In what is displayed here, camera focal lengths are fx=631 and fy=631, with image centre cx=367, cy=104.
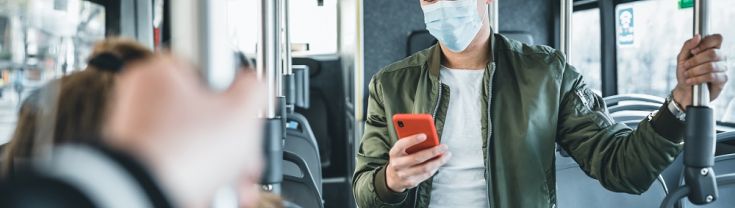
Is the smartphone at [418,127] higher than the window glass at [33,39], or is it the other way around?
the window glass at [33,39]

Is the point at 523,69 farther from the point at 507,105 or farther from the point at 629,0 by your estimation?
the point at 629,0

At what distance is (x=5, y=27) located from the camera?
6.11 feet

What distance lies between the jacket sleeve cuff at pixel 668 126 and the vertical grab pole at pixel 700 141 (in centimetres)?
9

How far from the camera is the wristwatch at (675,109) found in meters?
1.37

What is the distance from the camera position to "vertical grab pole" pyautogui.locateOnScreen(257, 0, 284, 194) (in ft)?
3.79

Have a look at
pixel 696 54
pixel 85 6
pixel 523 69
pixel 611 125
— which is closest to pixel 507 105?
pixel 523 69

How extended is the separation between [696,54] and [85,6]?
2054 mm

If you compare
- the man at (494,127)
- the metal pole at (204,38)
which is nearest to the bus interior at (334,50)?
the metal pole at (204,38)

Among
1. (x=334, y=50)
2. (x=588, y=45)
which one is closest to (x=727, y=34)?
(x=588, y=45)

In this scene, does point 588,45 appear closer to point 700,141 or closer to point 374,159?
point 374,159

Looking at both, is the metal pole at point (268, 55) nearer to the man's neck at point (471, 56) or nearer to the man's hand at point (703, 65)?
the man's neck at point (471, 56)

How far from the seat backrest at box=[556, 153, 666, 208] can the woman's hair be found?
75.6 inches

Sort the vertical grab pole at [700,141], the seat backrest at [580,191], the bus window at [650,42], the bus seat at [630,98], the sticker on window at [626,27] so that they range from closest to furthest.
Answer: the vertical grab pole at [700,141]
the seat backrest at [580,191]
the bus seat at [630,98]
the bus window at [650,42]
the sticker on window at [626,27]

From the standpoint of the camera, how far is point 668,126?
4.61 feet
